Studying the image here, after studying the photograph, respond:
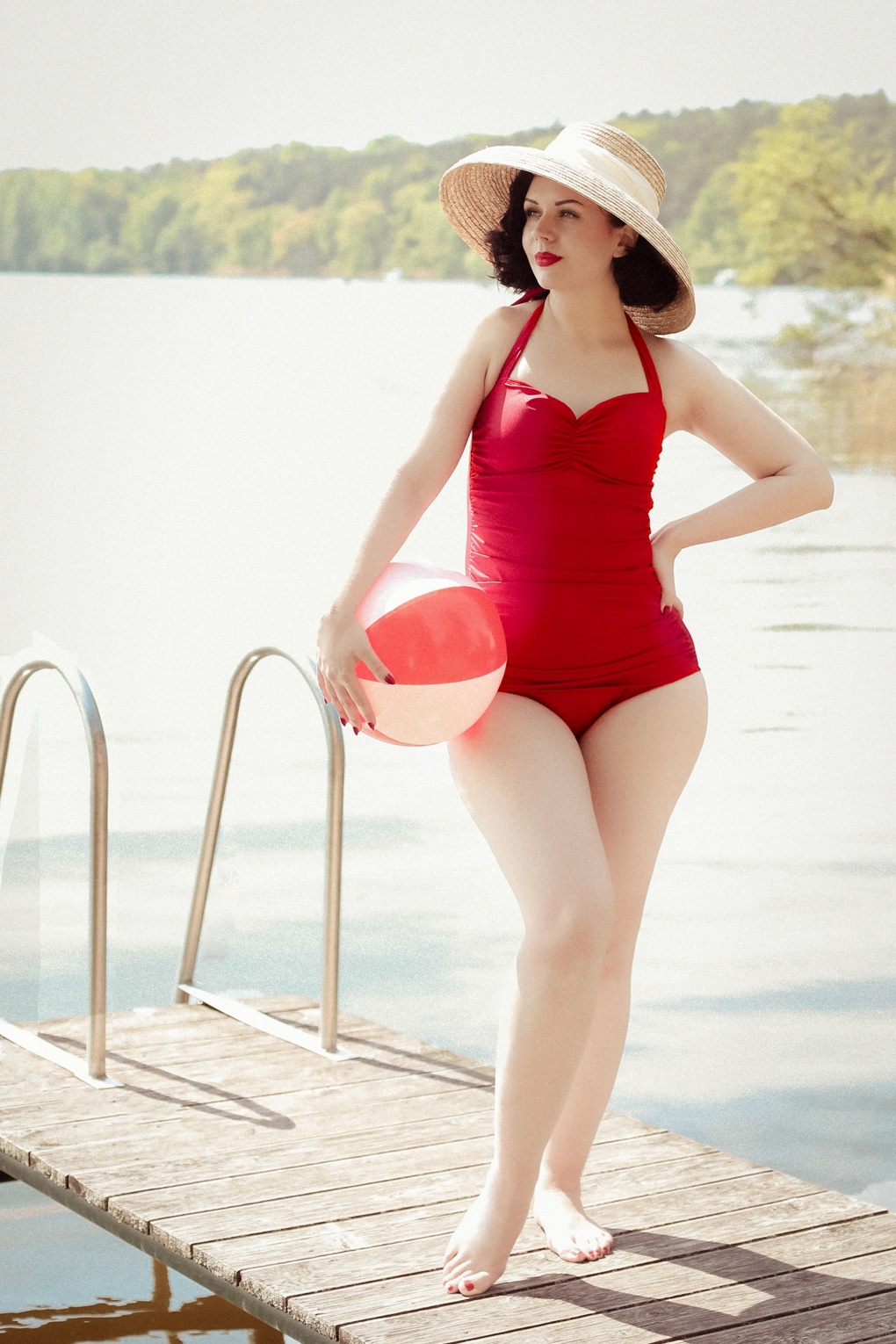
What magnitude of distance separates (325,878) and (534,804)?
1.15m

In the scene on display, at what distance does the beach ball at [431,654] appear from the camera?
2221mm

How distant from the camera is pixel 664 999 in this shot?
639cm

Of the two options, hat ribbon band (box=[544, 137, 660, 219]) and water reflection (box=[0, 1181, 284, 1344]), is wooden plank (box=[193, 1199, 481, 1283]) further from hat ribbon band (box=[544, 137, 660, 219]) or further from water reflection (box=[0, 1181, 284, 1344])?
hat ribbon band (box=[544, 137, 660, 219])

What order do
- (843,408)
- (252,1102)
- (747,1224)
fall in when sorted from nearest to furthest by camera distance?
(747,1224) → (252,1102) → (843,408)

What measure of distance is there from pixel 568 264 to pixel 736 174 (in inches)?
542

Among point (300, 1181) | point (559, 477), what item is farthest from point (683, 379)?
point (300, 1181)

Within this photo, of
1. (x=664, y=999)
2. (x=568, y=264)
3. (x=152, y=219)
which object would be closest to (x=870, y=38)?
(x=152, y=219)

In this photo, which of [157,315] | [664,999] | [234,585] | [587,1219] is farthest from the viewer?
[157,315]

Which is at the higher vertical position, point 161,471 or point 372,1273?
point 161,471

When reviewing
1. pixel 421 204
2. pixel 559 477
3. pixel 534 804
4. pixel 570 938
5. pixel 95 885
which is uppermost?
pixel 421 204

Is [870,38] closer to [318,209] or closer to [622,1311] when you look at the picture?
[318,209]

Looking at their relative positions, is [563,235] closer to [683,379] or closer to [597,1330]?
[683,379]

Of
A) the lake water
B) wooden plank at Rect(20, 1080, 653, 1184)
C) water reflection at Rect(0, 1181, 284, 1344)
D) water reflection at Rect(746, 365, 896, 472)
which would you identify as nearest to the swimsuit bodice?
wooden plank at Rect(20, 1080, 653, 1184)

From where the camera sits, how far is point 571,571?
2314 mm
